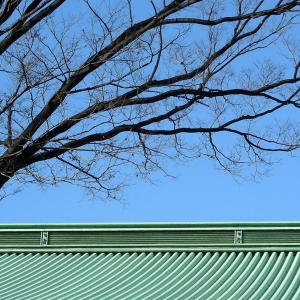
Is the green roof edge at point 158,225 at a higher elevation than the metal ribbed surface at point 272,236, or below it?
higher

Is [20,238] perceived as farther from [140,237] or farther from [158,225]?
[158,225]

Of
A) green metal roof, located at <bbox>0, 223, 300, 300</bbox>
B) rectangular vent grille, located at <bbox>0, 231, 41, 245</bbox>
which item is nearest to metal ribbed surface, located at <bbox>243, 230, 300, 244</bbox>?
green metal roof, located at <bbox>0, 223, 300, 300</bbox>

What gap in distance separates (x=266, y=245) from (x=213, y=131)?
24.2 feet

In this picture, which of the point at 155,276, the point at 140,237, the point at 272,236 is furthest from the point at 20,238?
the point at 272,236

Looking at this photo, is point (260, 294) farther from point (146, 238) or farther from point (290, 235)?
point (146, 238)

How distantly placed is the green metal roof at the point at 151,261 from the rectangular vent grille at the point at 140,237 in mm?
10

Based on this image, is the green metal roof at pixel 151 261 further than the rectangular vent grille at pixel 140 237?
No

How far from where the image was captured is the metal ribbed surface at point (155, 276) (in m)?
7.27

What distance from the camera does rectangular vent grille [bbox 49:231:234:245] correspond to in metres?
8.38

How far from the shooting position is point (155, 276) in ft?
25.8

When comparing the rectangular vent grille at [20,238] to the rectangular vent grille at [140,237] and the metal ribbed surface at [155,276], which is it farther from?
the metal ribbed surface at [155,276]

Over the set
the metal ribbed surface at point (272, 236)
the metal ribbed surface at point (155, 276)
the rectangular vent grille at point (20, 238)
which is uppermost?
the rectangular vent grille at point (20, 238)

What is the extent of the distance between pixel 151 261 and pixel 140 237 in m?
0.44

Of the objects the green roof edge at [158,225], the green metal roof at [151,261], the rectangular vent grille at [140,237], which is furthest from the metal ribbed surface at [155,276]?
the green roof edge at [158,225]
